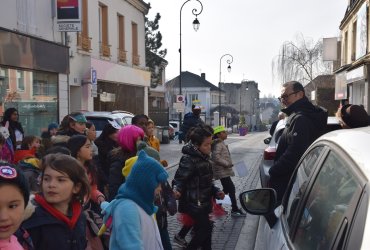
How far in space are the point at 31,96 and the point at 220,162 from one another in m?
8.85

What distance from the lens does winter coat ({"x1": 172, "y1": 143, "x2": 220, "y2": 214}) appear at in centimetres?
514

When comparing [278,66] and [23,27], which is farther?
[278,66]

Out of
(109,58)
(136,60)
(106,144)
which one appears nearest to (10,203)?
(106,144)

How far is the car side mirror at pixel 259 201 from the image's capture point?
→ 9.71 ft

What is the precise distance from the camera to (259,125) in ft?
261

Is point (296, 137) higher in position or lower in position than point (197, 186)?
higher

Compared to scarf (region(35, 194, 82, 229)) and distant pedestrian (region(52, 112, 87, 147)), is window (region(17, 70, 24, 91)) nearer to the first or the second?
distant pedestrian (region(52, 112, 87, 147))

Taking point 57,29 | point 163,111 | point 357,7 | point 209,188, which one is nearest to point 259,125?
point 163,111

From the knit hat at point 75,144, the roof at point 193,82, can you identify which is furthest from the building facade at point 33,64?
the roof at point 193,82

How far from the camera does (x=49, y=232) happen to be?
8.86 feet

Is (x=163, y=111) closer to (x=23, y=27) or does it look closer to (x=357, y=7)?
(x=357, y=7)

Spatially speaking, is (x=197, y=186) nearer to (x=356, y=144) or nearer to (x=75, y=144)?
(x=75, y=144)

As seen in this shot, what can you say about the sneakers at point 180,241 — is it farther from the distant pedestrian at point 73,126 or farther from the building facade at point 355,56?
the building facade at point 355,56

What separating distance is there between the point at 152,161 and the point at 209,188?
2237 mm
